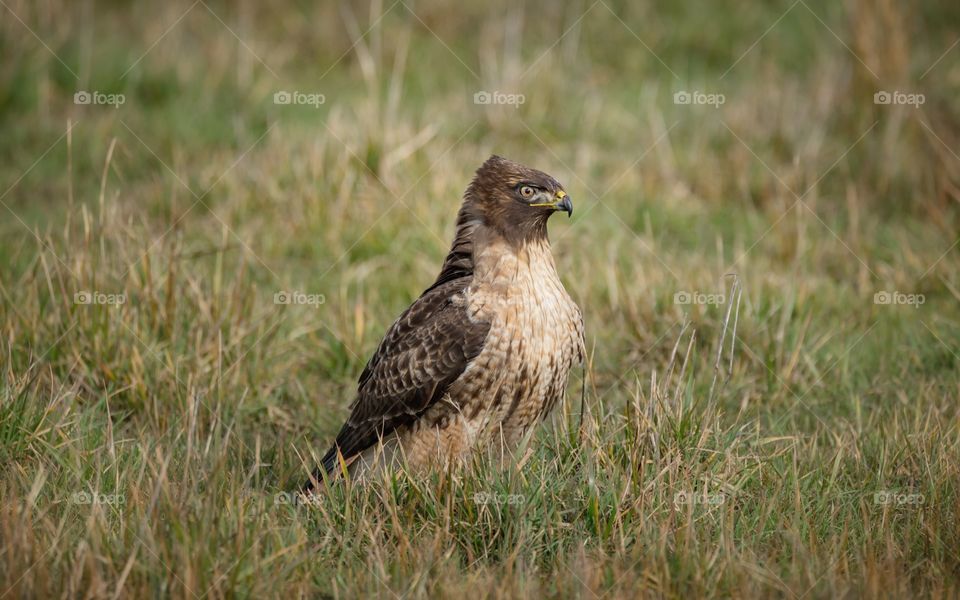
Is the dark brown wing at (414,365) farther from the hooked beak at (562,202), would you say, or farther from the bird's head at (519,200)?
the hooked beak at (562,202)

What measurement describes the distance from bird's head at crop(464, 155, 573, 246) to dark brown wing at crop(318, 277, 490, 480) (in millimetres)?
305

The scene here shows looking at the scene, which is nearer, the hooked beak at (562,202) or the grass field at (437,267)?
the grass field at (437,267)

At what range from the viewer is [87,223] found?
564 centimetres

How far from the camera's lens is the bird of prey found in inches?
180

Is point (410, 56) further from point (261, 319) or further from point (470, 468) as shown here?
point (470, 468)

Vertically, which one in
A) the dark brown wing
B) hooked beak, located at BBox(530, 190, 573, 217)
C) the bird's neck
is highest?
hooked beak, located at BBox(530, 190, 573, 217)

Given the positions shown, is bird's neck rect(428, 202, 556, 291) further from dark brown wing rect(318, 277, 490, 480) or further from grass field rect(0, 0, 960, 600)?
grass field rect(0, 0, 960, 600)

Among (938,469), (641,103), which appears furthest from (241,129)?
(938,469)

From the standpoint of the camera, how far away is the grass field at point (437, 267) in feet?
12.8

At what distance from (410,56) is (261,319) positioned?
512cm

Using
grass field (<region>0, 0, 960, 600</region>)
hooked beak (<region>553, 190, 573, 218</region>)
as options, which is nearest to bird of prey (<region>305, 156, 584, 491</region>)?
hooked beak (<region>553, 190, 573, 218</region>)

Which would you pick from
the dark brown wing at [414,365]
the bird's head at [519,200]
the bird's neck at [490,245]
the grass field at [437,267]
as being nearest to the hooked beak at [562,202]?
the bird's head at [519,200]

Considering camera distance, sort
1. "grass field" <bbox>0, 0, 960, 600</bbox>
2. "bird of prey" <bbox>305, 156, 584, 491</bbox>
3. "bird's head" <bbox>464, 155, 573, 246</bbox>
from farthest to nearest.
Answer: "bird's head" <bbox>464, 155, 573, 246</bbox> < "bird of prey" <bbox>305, 156, 584, 491</bbox> < "grass field" <bbox>0, 0, 960, 600</bbox>

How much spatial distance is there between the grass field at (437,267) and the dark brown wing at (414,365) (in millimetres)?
320
